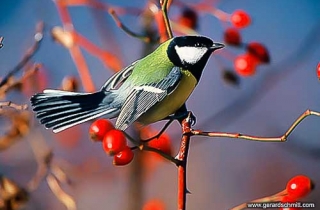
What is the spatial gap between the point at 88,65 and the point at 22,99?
0.12 metres

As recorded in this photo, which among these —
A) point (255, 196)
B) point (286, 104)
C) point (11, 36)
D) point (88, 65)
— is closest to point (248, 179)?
point (255, 196)

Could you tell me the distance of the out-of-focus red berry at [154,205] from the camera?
792 mm

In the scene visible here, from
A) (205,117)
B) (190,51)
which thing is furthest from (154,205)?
Result: (190,51)

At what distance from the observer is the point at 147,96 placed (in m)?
0.66

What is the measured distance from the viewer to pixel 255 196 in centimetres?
79

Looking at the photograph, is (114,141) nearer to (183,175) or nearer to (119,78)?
(183,175)

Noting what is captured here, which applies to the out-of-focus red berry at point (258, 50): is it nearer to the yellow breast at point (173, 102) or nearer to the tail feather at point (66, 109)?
the yellow breast at point (173, 102)

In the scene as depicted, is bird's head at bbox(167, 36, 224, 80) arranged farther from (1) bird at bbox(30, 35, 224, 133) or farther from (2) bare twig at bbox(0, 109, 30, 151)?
(2) bare twig at bbox(0, 109, 30, 151)

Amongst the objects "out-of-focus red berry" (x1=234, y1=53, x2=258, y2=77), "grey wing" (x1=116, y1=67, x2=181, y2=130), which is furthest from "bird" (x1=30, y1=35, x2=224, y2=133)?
"out-of-focus red berry" (x1=234, y1=53, x2=258, y2=77)

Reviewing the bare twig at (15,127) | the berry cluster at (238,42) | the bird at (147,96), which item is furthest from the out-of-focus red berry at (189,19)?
the bare twig at (15,127)

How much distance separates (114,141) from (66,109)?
185mm

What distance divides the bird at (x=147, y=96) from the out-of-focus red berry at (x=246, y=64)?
0.10 metres

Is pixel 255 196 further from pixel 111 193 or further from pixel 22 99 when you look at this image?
pixel 22 99

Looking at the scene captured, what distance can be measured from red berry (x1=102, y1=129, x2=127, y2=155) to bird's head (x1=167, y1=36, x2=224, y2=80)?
207mm
